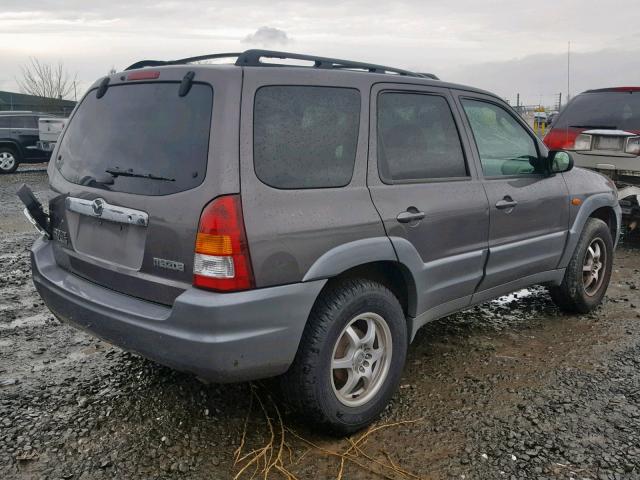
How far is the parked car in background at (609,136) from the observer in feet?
23.0

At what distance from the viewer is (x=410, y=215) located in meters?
3.23

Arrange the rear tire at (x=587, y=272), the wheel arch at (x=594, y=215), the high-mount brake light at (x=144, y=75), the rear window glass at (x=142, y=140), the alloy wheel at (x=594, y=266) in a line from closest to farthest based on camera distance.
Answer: the rear window glass at (x=142, y=140)
the high-mount brake light at (x=144, y=75)
the wheel arch at (x=594, y=215)
the rear tire at (x=587, y=272)
the alloy wheel at (x=594, y=266)

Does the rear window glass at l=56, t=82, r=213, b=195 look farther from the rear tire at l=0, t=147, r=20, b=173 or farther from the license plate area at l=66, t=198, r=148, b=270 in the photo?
the rear tire at l=0, t=147, r=20, b=173

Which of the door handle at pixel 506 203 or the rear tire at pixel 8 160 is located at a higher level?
the door handle at pixel 506 203

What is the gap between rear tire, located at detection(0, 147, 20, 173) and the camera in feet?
52.3

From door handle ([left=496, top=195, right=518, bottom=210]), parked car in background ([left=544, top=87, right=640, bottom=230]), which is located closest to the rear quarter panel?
door handle ([left=496, top=195, right=518, bottom=210])

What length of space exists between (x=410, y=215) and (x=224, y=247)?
115 cm

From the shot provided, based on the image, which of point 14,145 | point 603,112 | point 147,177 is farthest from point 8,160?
point 147,177

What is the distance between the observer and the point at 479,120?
3.97 metres

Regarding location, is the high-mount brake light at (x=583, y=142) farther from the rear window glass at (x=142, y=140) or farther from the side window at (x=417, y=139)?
the rear window glass at (x=142, y=140)

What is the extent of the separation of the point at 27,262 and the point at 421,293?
4.97 meters

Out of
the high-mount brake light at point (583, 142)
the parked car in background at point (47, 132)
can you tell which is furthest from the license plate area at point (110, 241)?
the parked car in background at point (47, 132)

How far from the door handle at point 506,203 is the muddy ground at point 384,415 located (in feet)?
3.47

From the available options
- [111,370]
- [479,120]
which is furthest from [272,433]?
[479,120]
